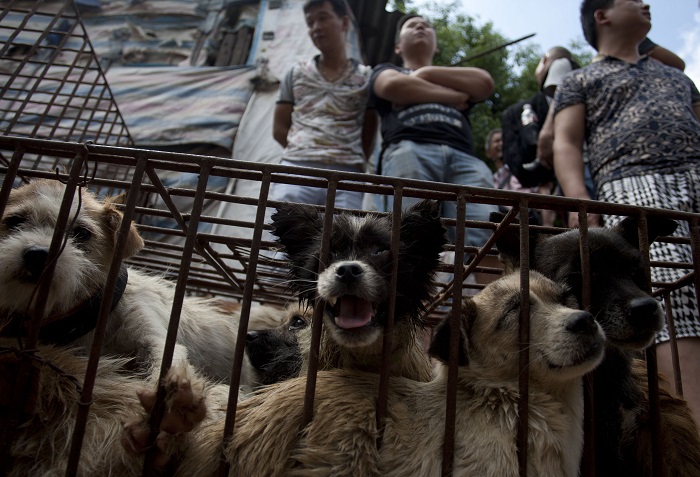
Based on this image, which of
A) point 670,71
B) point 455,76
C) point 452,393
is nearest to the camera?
point 452,393

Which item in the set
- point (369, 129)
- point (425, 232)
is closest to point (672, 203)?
point (425, 232)

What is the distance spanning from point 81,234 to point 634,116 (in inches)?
124

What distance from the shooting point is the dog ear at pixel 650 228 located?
2.26 meters

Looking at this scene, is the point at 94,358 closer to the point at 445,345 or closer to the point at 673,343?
A: the point at 445,345

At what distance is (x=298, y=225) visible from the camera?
2445 mm

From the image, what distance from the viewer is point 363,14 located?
29.9ft

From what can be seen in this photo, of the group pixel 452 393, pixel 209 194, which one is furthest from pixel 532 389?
pixel 209 194

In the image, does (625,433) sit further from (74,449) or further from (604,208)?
(74,449)

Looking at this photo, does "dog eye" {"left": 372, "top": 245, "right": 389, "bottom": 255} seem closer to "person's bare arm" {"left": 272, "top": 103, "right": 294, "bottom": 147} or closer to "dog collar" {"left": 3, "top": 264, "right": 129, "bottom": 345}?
"dog collar" {"left": 3, "top": 264, "right": 129, "bottom": 345}

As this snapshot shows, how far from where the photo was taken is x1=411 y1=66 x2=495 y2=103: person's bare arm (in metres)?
4.29

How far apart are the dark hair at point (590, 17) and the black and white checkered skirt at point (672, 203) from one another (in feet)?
4.46

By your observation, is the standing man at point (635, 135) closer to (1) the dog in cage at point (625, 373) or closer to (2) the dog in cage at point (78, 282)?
(1) the dog in cage at point (625, 373)

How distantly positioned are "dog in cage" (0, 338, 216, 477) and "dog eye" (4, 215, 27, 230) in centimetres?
61

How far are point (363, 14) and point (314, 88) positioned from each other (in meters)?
5.34
